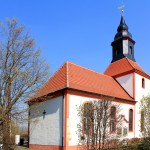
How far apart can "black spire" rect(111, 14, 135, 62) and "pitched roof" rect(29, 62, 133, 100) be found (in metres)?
5.95

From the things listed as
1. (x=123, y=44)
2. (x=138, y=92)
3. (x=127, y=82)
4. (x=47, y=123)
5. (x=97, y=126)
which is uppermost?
(x=123, y=44)

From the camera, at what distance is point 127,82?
26703 millimetres

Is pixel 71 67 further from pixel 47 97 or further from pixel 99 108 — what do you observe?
pixel 99 108

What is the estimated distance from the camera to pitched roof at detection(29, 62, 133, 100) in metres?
19.2

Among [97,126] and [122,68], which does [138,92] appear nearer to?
[122,68]

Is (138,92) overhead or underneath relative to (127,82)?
underneath

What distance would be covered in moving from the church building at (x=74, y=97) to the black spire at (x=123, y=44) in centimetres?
13

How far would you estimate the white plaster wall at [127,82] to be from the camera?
26230 millimetres

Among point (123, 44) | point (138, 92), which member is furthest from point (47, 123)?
point (123, 44)

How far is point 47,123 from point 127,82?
11.8 metres

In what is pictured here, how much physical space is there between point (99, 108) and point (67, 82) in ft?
25.3

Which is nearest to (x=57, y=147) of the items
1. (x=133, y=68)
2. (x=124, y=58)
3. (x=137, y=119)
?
(x=137, y=119)

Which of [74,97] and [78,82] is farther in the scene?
[78,82]

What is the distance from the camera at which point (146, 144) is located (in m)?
14.8
